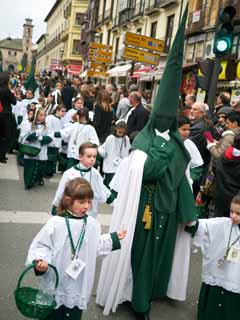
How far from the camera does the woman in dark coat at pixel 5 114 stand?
727 cm

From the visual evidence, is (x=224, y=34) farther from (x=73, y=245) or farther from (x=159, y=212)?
(x=73, y=245)

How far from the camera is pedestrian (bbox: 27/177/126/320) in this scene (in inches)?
113

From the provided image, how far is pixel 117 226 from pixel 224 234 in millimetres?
907

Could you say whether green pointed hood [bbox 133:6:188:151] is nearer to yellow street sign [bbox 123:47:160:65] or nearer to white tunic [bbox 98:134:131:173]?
white tunic [bbox 98:134:131:173]

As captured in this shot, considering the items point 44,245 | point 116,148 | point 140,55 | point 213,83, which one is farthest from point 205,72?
point 44,245

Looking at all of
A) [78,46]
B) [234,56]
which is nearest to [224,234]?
[234,56]

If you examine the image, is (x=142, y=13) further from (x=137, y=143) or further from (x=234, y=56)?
(x=137, y=143)

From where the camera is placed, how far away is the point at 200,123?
21.2 ft

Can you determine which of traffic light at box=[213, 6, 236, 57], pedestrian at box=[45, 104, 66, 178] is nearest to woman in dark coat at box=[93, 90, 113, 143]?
pedestrian at box=[45, 104, 66, 178]

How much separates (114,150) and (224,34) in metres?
2.89

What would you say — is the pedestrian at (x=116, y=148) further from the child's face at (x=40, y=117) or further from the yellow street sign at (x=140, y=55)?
the yellow street sign at (x=140, y=55)

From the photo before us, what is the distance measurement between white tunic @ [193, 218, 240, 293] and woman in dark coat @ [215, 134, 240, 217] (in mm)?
1019

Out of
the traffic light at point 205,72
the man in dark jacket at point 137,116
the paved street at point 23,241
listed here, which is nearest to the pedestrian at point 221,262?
the paved street at point 23,241

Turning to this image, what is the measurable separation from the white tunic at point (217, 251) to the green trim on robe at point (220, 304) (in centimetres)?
6
